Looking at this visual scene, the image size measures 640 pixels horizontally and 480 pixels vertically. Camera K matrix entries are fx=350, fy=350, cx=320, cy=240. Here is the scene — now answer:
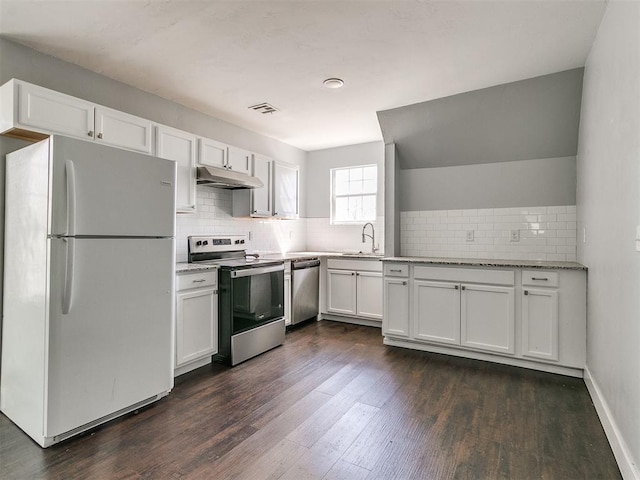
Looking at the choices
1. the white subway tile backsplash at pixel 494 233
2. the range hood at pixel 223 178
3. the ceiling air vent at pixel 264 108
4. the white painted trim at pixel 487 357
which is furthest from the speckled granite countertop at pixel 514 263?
the ceiling air vent at pixel 264 108

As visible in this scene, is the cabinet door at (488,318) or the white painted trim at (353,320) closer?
the cabinet door at (488,318)

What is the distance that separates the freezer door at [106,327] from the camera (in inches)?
74.7

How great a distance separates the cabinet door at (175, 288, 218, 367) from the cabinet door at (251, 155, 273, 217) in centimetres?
130

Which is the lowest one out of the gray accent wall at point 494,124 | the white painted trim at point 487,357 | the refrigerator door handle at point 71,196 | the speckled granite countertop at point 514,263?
the white painted trim at point 487,357

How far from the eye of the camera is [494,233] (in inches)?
147

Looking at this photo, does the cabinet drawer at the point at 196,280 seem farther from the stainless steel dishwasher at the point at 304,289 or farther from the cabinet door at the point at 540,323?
the cabinet door at the point at 540,323

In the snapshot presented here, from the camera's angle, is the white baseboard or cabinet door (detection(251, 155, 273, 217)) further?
cabinet door (detection(251, 155, 273, 217))

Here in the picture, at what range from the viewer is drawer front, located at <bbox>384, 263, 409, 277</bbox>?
3605mm

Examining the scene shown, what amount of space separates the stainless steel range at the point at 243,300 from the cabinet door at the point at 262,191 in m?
0.48

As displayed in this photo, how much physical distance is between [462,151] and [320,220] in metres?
2.34

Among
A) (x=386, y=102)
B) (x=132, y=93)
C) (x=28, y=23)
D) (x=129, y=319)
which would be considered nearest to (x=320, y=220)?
(x=386, y=102)

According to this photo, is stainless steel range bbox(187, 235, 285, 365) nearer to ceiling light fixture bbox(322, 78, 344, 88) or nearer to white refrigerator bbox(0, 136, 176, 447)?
white refrigerator bbox(0, 136, 176, 447)

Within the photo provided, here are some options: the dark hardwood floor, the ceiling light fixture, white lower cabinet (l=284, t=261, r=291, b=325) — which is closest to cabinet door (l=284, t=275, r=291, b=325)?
white lower cabinet (l=284, t=261, r=291, b=325)

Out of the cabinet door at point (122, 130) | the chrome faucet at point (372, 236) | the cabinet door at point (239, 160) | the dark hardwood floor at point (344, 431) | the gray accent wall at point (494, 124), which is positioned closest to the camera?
the dark hardwood floor at point (344, 431)
